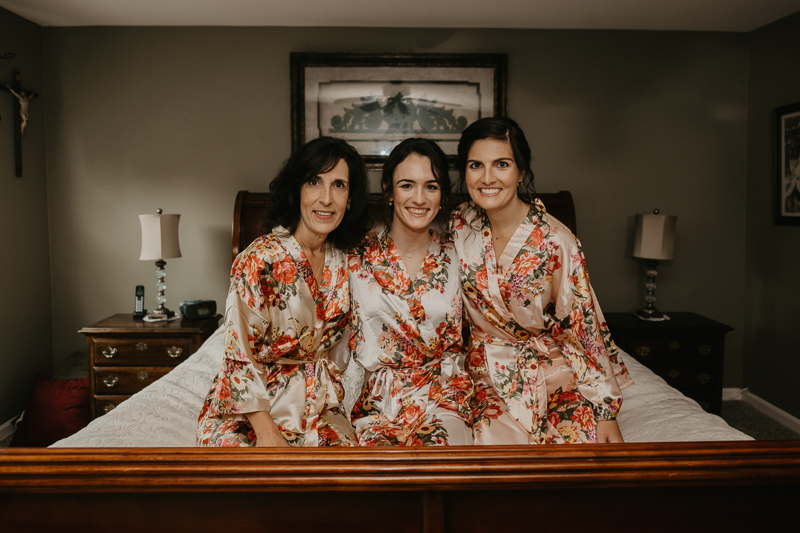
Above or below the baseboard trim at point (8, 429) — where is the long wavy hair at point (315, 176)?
above

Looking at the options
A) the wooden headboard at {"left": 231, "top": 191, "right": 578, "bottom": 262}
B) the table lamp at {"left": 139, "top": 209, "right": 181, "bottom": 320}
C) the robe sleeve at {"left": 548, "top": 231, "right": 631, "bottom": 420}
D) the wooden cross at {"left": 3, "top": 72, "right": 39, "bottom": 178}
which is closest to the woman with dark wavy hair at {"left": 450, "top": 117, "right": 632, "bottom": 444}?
the robe sleeve at {"left": 548, "top": 231, "right": 631, "bottom": 420}

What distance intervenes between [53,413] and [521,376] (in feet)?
9.07

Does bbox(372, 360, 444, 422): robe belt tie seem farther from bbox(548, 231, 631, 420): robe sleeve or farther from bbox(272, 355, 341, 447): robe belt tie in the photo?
bbox(548, 231, 631, 420): robe sleeve

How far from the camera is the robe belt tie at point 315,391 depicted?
4.54 feet

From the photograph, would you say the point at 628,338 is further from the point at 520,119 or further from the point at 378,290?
the point at 378,290

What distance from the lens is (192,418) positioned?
167 centimetres

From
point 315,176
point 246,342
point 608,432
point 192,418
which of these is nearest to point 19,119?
point 192,418

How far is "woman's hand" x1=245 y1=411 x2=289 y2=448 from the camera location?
1287mm

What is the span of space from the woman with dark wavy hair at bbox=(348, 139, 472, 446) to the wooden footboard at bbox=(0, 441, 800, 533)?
52 centimetres

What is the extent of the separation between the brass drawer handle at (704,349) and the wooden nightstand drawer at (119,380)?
10.4ft

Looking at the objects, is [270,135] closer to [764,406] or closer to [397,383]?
[397,383]

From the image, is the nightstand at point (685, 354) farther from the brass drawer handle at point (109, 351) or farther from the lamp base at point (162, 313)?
the brass drawer handle at point (109, 351)

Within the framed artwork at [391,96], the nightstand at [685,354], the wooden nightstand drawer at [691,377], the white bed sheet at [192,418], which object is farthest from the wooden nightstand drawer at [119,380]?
the wooden nightstand drawer at [691,377]

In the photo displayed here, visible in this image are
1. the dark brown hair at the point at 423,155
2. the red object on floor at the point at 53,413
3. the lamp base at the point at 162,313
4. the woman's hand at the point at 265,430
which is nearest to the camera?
the woman's hand at the point at 265,430
